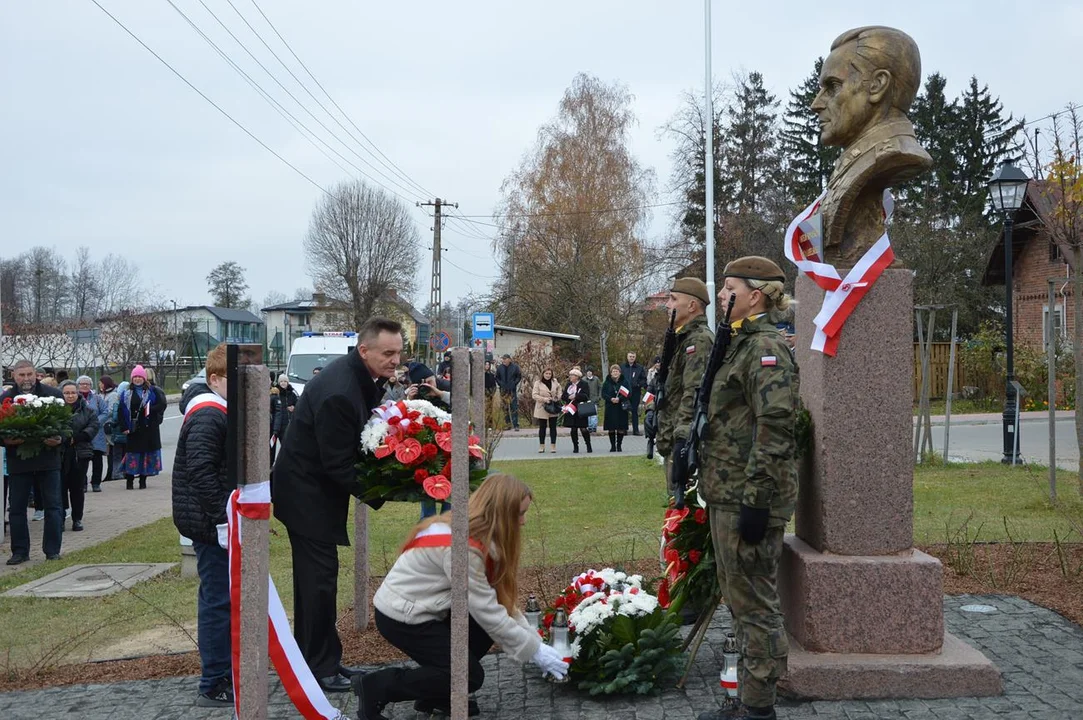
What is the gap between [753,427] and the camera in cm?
468

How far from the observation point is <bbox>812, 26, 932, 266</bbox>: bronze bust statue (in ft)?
17.1

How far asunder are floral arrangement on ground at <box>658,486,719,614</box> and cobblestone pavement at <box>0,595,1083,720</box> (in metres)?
0.43

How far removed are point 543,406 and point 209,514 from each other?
15.6m

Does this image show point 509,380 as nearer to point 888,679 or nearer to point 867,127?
point 867,127

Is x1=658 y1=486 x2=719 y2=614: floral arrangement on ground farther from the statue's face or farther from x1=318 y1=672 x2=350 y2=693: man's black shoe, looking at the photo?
the statue's face

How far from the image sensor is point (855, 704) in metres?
4.88

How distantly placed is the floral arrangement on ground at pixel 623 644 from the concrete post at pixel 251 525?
2219 millimetres

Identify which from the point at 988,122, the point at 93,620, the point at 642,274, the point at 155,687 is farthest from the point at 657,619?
the point at 988,122

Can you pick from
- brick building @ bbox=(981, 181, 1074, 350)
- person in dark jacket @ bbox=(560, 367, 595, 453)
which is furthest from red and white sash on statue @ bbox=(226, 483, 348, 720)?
brick building @ bbox=(981, 181, 1074, 350)

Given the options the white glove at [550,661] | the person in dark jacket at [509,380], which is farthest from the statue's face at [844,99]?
the person in dark jacket at [509,380]

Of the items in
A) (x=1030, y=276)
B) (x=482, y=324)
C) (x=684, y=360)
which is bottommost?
(x=684, y=360)

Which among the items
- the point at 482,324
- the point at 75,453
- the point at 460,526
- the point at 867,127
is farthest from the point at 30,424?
the point at 482,324

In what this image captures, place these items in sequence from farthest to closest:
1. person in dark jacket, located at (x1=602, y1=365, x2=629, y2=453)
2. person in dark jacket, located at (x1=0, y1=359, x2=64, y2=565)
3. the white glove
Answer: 1. person in dark jacket, located at (x1=602, y1=365, x2=629, y2=453)
2. person in dark jacket, located at (x1=0, y1=359, x2=64, y2=565)
3. the white glove

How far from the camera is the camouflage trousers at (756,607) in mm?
4551
